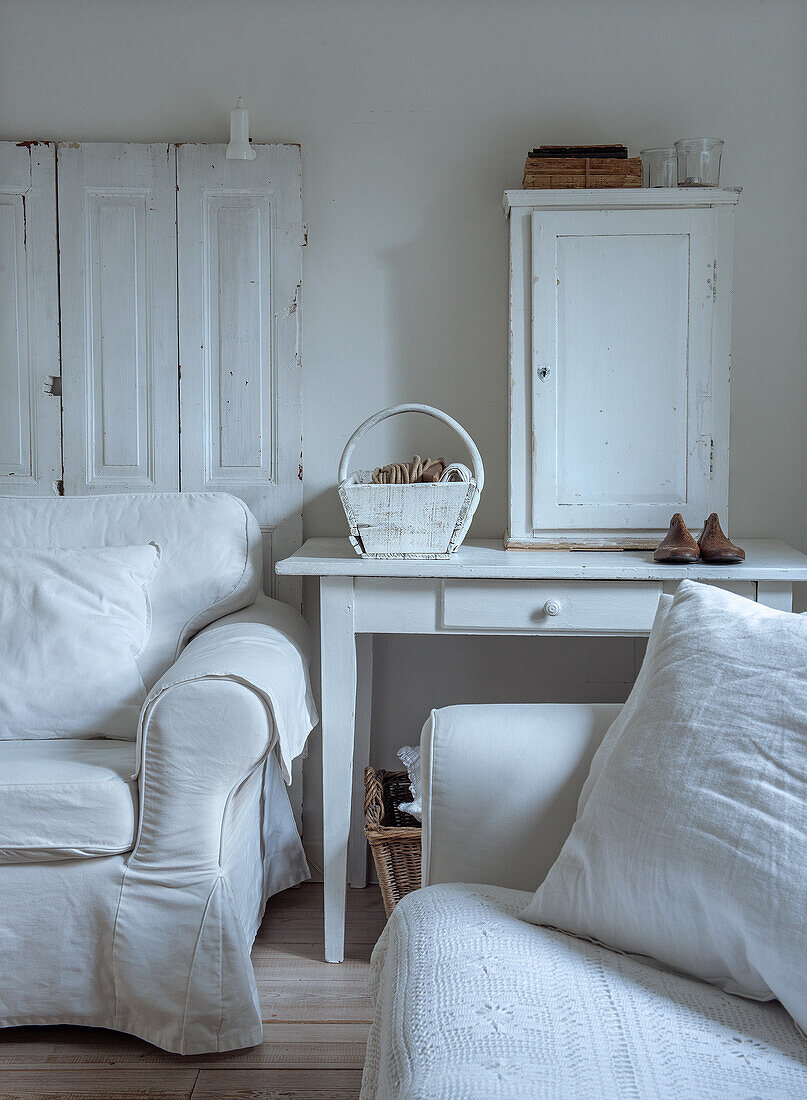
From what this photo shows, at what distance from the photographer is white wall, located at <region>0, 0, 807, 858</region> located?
7.15 ft

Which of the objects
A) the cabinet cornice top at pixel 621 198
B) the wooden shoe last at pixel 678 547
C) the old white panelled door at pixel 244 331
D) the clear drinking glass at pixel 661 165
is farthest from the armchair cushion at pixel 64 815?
the clear drinking glass at pixel 661 165

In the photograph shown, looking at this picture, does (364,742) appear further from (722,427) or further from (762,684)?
(762,684)

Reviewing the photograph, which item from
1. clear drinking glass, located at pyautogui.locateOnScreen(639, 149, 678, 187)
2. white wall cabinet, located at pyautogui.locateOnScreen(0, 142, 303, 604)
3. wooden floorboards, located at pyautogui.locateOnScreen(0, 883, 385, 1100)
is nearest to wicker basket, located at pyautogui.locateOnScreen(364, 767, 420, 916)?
wooden floorboards, located at pyautogui.locateOnScreen(0, 883, 385, 1100)

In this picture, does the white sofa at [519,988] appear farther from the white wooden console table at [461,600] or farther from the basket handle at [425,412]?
the basket handle at [425,412]

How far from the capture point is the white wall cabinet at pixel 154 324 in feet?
7.22

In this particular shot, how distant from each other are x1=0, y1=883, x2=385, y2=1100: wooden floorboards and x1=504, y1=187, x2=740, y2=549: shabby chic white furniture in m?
1.02

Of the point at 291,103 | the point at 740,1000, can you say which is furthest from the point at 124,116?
the point at 740,1000

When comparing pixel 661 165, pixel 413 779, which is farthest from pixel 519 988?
pixel 661 165

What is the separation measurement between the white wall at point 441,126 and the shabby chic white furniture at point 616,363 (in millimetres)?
270

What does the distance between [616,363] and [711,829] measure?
1.28 m

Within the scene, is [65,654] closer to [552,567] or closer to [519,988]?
[552,567]

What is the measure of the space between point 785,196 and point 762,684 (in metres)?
1.63

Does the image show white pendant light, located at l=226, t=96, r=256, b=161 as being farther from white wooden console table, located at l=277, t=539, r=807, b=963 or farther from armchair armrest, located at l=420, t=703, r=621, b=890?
armchair armrest, located at l=420, t=703, r=621, b=890

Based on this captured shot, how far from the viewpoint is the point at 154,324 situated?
2232mm
